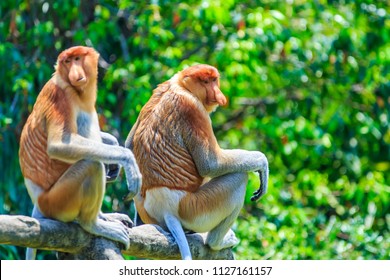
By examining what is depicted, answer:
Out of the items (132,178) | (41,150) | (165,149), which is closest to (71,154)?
(41,150)

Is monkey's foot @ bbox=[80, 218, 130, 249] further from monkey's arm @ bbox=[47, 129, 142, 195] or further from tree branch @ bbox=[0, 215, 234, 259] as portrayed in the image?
monkey's arm @ bbox=[47, 129, 142, 195]

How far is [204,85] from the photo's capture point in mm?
5277

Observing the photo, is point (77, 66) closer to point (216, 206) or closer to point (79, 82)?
point (79, 82)

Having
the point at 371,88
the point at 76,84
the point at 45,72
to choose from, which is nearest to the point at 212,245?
the point at 76,84

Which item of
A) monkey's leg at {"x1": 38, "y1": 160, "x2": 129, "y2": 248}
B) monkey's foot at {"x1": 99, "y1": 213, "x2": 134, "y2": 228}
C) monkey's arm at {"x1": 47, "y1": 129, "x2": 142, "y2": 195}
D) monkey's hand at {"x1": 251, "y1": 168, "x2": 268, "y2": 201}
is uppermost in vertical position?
monkey's arm at {"x1": 47, "y1": 129, "x2": 142, "y2": 195}

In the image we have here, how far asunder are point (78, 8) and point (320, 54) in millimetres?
2373

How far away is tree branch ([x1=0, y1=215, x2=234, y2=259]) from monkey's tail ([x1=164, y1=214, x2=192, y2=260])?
4 centimetres

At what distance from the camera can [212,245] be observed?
526 centimetres

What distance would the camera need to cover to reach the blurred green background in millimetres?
7754

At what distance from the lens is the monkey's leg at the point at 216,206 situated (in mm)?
5211

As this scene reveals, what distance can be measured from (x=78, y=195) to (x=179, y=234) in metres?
0.80

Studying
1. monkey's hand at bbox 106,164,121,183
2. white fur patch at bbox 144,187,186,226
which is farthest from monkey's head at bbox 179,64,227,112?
monkey's hand at bbox 106,164,121,183

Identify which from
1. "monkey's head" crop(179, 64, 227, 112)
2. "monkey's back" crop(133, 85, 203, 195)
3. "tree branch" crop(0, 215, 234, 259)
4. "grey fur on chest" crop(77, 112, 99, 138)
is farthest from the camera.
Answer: "monkey's head" crop(179, 64, 227, 112)

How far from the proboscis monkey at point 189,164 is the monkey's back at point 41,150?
2.32 feet
